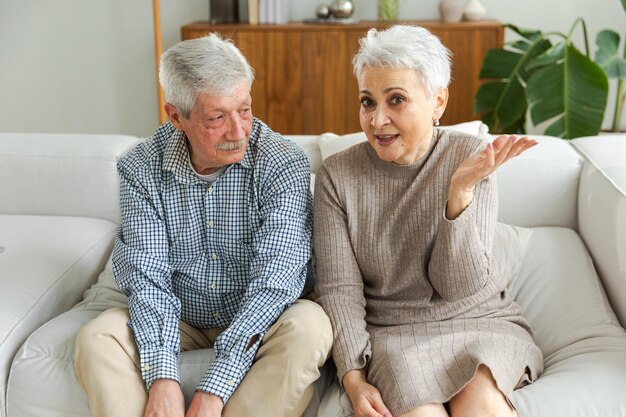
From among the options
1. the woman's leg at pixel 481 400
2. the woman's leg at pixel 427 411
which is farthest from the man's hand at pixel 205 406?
the woman's leg at pixel 481 400

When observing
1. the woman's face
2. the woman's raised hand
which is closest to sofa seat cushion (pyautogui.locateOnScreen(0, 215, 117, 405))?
the woman's face

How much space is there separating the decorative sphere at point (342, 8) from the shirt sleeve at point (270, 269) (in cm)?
221

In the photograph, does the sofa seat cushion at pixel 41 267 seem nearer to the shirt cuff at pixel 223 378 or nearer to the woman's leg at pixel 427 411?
the shirt cuff at pixel 223 378

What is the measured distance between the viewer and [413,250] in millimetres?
1962

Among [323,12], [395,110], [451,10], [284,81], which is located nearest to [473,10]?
[451,10]

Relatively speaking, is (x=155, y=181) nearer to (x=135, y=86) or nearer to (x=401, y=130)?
(x=401, y=130)

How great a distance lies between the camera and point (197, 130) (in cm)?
195

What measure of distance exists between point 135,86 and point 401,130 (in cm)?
290

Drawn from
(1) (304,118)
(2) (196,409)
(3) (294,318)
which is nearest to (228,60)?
(3) (294,318)

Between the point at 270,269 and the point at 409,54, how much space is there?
569 millimetres

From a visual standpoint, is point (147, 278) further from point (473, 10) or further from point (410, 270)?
point (473, 10)

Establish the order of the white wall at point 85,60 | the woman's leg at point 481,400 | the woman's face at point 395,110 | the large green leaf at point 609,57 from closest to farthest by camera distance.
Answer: the woman's leg at point 481,400 < the woman's face at point 395,110 < the large green leaf at point 609,57 < the white wall at point 85,60

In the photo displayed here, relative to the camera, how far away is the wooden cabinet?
3963mm

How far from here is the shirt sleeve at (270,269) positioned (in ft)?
5.95
